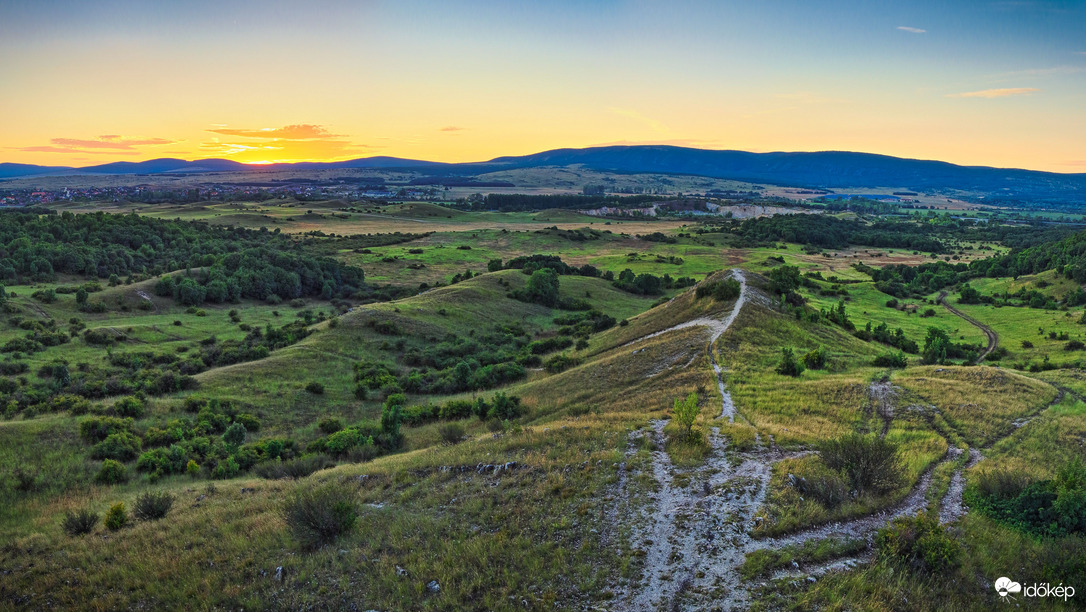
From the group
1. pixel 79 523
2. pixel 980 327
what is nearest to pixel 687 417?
pixel 79 523

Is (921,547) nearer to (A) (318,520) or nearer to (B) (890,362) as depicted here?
(A) (318,520)

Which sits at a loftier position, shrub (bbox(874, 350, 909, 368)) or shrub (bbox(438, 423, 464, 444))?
shrub (bbox(874, 350, 909, 368))

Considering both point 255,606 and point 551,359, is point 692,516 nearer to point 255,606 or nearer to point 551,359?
point 255,606

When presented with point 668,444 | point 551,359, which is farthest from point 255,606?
point 551,359

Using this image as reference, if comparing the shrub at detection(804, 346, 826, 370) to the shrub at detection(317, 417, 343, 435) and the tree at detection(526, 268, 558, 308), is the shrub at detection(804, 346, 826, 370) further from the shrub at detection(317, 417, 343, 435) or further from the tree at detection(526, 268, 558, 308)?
the tree at detection(526, 268, 558, 308)

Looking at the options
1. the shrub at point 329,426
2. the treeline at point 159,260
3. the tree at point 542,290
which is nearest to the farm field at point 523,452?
the shrub at point 329,426

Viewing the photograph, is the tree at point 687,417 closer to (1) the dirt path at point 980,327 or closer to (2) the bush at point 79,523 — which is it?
(2) the bush at point 79,523

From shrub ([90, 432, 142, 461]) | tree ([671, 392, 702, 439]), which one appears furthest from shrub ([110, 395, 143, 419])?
tree ([671, 392, 702, 439])
